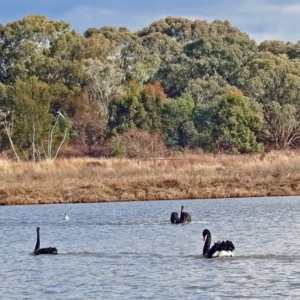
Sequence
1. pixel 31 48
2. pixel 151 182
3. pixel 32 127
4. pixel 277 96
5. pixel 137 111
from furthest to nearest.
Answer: pixel 31 48 → pixel 277 96 → pixel 137 111 → pixel 32 127 → pixel 151 182

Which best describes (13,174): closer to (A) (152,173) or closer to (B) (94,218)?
(A) (152,173)

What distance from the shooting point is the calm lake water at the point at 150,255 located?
16672 millimetres

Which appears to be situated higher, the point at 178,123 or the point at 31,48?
the point at 31,48

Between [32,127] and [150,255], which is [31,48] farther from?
[150,255]

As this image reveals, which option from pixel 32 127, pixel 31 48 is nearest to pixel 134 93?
pixel 32 127

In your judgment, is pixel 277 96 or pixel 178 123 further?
pixel 277 96

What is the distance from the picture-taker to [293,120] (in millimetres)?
73938

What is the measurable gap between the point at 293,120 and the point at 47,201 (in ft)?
121

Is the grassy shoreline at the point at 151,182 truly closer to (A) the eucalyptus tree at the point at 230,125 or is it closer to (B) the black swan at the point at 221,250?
(B) the black swan at the point at 221,250

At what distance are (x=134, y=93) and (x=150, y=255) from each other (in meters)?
54.5

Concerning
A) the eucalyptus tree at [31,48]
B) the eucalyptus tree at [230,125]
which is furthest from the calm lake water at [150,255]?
the eucalyptus tree at [31,48]

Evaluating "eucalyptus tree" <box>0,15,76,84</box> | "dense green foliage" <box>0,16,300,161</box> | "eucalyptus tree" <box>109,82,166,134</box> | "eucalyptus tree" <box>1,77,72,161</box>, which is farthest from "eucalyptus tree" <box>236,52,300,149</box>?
"eucalyptus tree" <box>0,15,76,84</box>

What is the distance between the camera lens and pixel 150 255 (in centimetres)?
2147

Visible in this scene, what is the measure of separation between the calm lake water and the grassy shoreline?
461 cm
